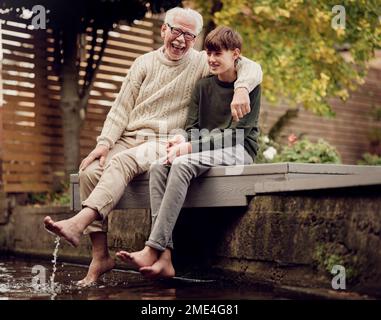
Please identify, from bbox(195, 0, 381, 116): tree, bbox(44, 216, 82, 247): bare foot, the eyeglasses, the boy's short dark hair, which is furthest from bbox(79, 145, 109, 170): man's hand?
bbox(195, 0, 381, 116): tree

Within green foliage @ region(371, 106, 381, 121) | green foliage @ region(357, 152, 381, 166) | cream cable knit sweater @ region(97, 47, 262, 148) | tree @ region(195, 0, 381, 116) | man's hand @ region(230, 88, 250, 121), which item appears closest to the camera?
man's hand @ region(230, 88, 250, 121)

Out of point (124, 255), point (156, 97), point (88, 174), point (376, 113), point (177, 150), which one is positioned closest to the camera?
point (124, 255)

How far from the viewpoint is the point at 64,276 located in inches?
200

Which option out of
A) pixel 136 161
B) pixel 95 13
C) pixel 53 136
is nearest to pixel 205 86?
pixel 136 161

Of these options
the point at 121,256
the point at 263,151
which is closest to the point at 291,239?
the point at 121,256

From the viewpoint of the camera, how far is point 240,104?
4266mm

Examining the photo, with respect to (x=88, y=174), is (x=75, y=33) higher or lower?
higher

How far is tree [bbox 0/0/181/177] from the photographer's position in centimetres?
754

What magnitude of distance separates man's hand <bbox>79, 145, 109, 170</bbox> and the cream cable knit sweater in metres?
0.05

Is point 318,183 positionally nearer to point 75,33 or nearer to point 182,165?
Result: point 182,165

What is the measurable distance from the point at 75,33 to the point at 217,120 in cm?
381

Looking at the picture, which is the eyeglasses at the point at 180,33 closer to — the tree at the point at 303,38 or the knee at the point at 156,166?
the knee at the point at 156,166

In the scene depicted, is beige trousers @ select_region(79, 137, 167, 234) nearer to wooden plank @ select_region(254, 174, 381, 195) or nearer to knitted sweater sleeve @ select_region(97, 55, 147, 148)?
knitted sweater sleeve @ select_region(97, 55, 147, 148)
